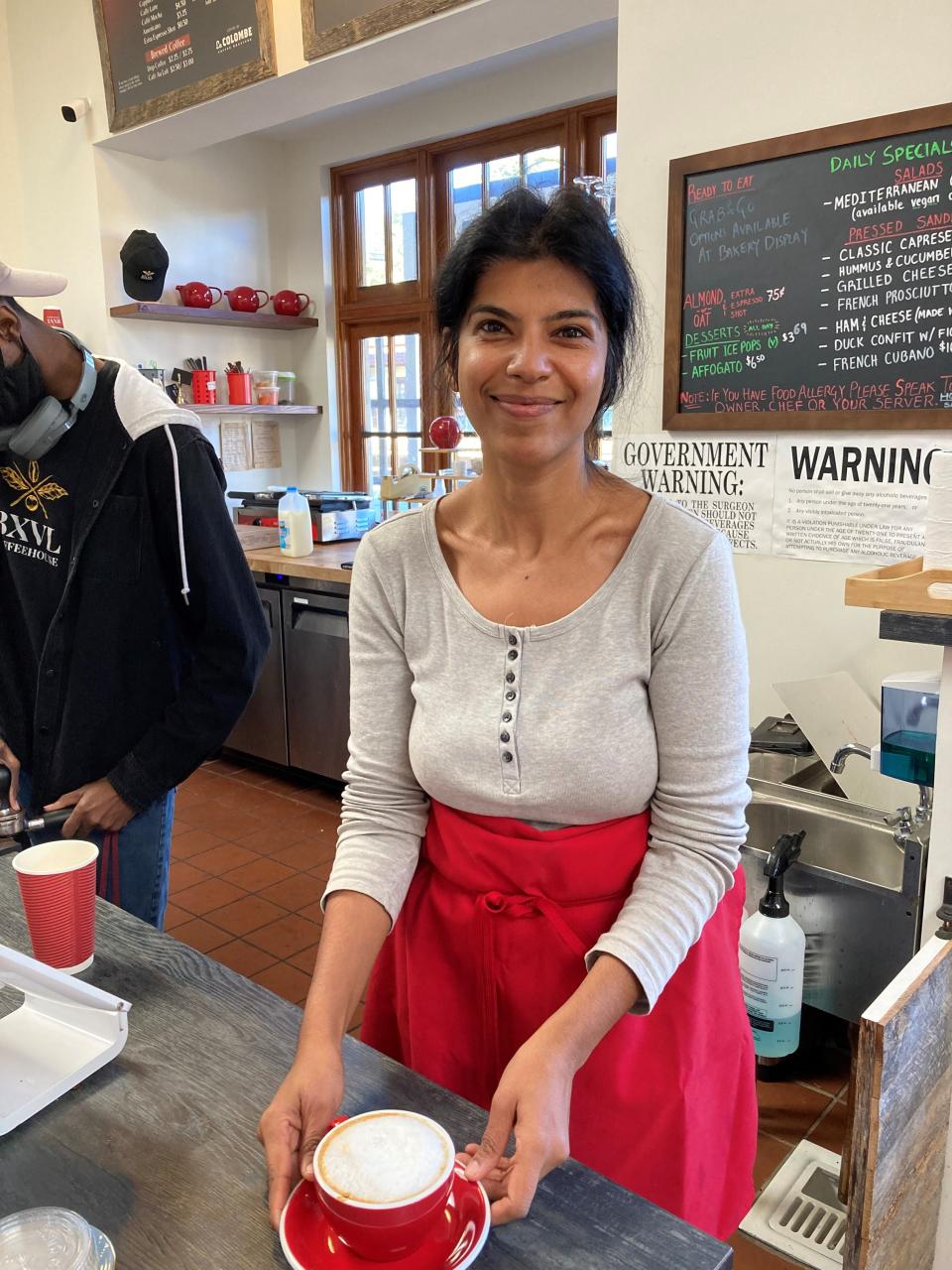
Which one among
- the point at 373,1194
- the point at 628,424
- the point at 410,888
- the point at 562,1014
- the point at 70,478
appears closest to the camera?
the point at 373,1194

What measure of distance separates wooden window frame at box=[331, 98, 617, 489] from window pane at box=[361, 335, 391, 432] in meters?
0.03

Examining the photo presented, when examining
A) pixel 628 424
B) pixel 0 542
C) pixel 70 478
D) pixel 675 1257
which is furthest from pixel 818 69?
pixel 675 1257

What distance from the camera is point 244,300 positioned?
471cm

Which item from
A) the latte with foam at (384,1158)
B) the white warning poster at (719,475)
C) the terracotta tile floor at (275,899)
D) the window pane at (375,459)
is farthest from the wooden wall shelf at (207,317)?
the latte with foam at (384,1158)

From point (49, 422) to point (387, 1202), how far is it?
1256mm

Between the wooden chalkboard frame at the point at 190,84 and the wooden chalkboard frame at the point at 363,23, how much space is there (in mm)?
188

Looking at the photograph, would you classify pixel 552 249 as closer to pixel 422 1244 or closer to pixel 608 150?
pixel 422 1244

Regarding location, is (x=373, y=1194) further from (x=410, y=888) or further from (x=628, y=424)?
(x=628, y=424)

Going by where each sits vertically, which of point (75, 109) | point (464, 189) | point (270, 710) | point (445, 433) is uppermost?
point (75, 109)

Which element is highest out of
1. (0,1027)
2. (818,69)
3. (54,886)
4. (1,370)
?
(818,69)

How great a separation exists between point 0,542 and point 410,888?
0.97m

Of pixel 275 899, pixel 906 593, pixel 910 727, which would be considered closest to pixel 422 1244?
pixel 906 593

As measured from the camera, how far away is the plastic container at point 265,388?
4816mm

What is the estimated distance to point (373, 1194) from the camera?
67 cm
